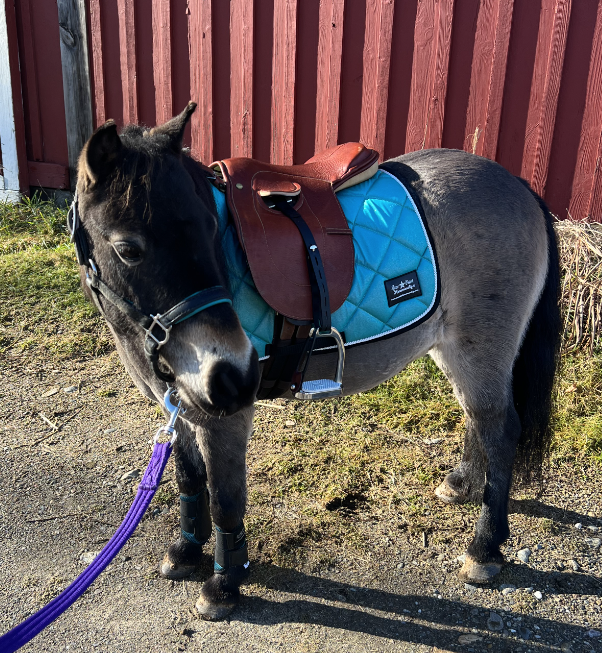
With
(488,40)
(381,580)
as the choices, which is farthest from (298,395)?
(488,40)

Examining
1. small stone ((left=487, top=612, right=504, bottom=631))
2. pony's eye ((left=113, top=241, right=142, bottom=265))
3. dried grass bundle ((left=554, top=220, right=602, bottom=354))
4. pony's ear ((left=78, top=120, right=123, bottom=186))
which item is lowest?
small stone ((left=487, top=612, right=504, bottom=631))

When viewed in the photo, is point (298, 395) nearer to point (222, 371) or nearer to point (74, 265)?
point (222, 371)

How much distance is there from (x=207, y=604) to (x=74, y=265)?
4.09 m

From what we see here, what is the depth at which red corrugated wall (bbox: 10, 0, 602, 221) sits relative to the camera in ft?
13.4

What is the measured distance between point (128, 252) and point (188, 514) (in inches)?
52.3

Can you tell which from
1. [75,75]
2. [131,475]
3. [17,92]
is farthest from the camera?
[17,92]

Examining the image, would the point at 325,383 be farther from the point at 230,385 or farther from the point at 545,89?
the point at 545,89

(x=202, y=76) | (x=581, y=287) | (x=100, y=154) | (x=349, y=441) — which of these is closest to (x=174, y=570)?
(x=349, y=441)

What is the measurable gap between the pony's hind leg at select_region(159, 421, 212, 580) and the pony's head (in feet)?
2.62

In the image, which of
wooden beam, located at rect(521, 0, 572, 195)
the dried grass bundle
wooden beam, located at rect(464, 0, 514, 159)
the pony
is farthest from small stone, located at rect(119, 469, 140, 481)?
wooden beam, located at rect(521, 0, 572, 195)

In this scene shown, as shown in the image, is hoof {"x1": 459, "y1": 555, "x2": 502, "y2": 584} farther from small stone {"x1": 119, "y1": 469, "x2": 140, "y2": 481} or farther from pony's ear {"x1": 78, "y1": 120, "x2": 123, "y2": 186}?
pony's ear {"x1": 78, "y1": 120, "x2": 123, "y2": 186}

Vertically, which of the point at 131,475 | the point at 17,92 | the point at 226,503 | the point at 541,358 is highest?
the point at 17,92

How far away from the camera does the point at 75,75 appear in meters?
6.37

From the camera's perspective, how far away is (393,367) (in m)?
2.51
